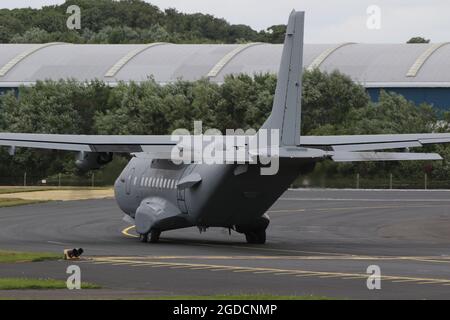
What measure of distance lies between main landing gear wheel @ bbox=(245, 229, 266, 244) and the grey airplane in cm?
4

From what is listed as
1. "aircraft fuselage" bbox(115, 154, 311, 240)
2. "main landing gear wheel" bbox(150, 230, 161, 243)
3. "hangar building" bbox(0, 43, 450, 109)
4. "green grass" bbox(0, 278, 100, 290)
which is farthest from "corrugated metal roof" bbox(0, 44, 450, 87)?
"green grass" bbox(0, 278, 100, 290)

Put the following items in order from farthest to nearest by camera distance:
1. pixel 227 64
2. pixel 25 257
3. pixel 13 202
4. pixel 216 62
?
pixel 216 62
pixel 227 64
pixel 13 202
pixel 25 257

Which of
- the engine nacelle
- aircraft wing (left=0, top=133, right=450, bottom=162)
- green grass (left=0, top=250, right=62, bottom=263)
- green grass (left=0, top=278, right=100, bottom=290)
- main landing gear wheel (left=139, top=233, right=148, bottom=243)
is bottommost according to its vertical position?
main landing gear wheel (left=139, top=233, right=148, bottom=243)

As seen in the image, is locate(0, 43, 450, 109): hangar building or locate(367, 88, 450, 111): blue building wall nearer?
locate(367, 88, 450, 111): blue building wall

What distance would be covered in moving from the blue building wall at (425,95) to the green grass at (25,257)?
7701cm

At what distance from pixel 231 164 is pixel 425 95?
7411 cm

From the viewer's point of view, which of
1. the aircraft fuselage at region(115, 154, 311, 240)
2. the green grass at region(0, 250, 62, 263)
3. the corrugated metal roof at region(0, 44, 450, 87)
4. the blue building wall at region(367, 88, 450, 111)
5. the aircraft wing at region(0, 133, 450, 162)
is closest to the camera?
the green grass at region(0, 250, 62, 263)

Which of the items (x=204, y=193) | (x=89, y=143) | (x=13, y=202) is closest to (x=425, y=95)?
(x=13, y=202)

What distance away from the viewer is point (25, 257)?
42562 mm

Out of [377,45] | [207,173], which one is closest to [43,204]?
[207,173]

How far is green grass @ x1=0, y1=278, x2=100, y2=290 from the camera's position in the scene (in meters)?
32.6

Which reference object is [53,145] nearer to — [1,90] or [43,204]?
[43,204]

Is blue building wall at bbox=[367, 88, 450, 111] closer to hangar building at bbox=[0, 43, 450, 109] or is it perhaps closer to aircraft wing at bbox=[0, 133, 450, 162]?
hangar building at bbox=[0, 43, 450, 109]

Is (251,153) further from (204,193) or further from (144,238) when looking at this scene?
(144,238)
